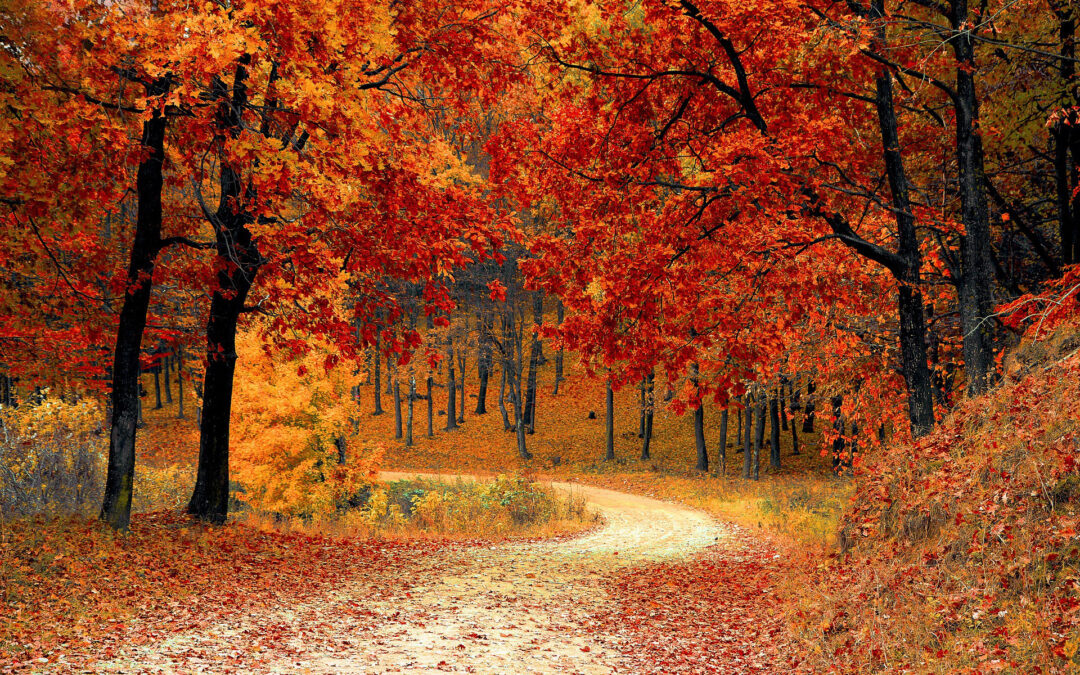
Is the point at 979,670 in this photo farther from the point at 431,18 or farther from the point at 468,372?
the point at 468,372

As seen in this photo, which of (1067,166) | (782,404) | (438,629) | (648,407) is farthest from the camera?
(782,404)

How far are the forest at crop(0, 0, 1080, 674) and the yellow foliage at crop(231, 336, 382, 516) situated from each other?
424 cm

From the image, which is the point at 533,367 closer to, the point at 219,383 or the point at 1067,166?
the point at 219,383

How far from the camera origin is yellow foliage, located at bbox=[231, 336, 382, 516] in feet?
60.3

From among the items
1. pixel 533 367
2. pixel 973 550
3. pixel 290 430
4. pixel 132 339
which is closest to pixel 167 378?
pixel 533 367

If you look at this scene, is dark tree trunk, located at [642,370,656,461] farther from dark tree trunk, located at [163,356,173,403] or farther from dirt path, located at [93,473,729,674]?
dark tree trunk, located at [163,356,173,403]

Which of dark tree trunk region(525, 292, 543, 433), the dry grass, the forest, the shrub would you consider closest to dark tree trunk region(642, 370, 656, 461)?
dark tree trunk region(525, 292, 543, 433)

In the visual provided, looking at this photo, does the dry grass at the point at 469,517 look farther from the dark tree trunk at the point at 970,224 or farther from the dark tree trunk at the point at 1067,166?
the dark tree trunk at the point at 1067,166

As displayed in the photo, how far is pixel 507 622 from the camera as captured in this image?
842 cm

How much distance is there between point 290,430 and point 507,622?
11777 millimetres

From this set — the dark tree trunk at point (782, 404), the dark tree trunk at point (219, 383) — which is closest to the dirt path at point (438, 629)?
the dark tree trunk at point (219, 383)

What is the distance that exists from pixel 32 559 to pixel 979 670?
913cm

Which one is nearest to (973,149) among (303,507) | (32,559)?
(32,559)

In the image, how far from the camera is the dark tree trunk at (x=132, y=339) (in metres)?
9.68
